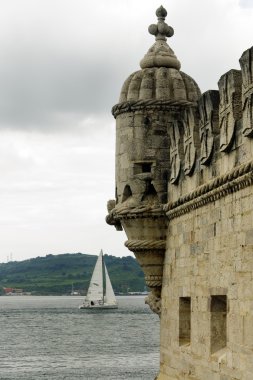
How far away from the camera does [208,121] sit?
1309 cm

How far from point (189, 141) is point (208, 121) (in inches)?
47.1

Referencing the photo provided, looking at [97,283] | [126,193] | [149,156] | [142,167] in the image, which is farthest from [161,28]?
[97,283]

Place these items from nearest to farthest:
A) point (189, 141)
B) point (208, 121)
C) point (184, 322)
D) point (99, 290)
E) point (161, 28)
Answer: point (208, 121), point (189, 141), point (184, 322), point (161, 28), point (99, 290)

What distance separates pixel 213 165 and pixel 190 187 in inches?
52.0

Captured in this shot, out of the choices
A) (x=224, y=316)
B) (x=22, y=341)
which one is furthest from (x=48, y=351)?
(x=224, y=316)

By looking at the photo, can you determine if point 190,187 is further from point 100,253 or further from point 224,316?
point 100,253

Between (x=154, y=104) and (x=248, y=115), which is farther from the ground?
(x=154, y=104)

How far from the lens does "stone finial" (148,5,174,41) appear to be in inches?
668

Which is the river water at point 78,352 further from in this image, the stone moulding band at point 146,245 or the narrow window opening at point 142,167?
the narrow window opening at point 142,167

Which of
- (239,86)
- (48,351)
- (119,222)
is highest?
(239,86)

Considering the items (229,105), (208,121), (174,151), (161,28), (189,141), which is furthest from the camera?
(161,28)

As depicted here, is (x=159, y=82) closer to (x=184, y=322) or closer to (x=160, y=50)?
(x=160, y=50)

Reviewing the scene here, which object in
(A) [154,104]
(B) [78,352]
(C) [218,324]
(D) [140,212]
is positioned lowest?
(B) [78,352]

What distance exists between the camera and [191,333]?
45.6ft
